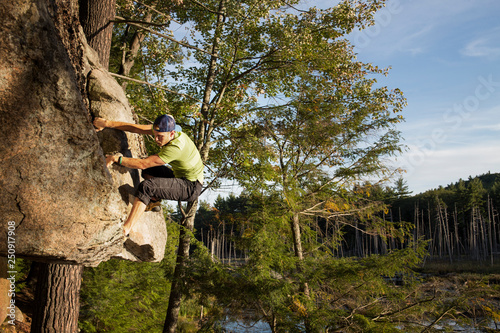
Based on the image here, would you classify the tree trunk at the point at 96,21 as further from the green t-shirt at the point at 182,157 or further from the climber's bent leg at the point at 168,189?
the climber's bent leg at the point at 168,189

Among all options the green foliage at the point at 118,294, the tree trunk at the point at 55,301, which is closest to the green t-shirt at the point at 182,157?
the tree trunk at the point at 55,301

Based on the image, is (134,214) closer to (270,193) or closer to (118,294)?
(118,294)

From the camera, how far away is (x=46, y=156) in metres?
3.45

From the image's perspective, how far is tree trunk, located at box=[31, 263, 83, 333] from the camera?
620 cm

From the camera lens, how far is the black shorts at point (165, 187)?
4539mm

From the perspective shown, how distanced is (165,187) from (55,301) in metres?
3.52

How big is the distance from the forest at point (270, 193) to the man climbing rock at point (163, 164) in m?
2.71

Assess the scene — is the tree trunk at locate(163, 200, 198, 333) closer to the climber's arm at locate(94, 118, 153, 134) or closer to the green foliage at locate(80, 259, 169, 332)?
the green foliage at locate(80, 259, 169, 332)

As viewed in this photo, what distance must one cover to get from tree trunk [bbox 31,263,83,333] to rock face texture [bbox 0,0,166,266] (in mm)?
2992

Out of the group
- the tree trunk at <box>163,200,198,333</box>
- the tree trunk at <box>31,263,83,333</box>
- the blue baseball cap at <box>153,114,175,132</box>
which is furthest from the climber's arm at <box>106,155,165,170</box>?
the tree trunk at <box>163,200,198,333</box>

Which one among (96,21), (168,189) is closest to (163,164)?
(168,189)

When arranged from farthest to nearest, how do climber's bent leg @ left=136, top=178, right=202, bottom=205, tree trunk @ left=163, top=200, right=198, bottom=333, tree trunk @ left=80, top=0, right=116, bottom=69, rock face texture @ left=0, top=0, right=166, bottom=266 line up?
tree trunk @ left=163, top=200, right=198, bottom=333 → tree trunk @ left=80, top=0, right=116, bottom=69 → climber's bent leg @ left=136, top=178, right=202, bottom=205 → rock face texture @ left=0, top=0, right=166, bottom=266

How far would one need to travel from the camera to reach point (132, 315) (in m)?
9.70

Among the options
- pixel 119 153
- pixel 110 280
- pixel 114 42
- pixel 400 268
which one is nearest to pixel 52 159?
pixel 119 153
